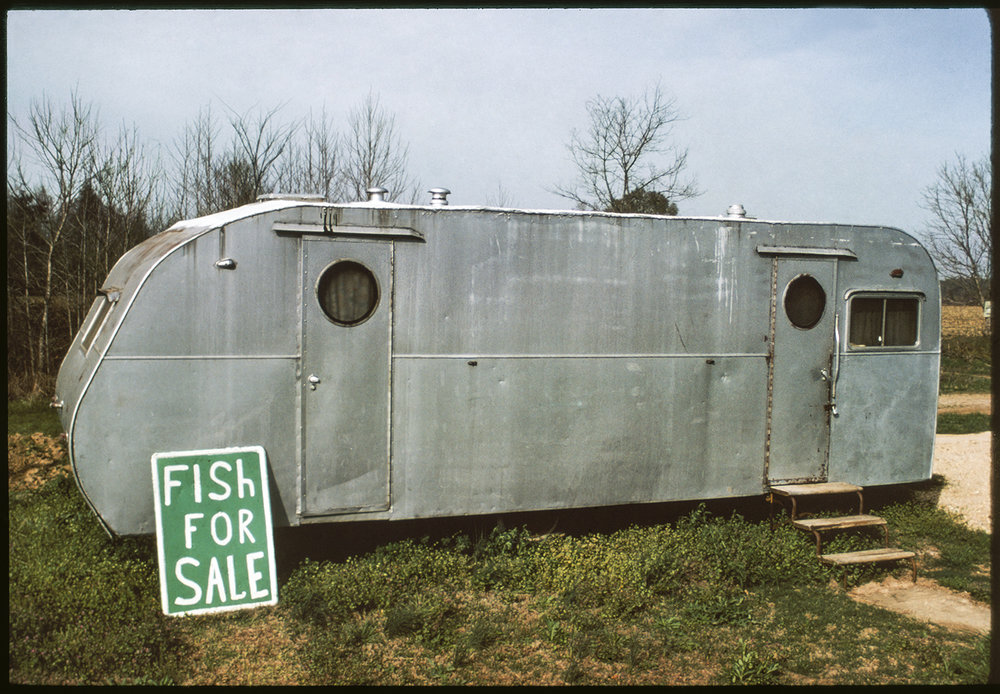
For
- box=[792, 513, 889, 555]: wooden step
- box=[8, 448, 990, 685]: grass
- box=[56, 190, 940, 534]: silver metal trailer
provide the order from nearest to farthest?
box=[8, 448, 990, 685]: grass → box=[56, 190, 940, 534]: silver metal trailer → box=[792, 513, 889, 555]: wooden step

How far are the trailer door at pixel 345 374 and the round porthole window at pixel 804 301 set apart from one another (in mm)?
3846

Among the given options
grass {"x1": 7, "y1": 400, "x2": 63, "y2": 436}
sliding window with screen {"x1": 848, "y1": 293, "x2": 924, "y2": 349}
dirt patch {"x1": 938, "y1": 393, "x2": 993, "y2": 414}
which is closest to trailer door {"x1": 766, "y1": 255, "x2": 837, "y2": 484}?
sliding window with screen {"x1": 848, "y1": 293, "x2": 924, "y2": 349}

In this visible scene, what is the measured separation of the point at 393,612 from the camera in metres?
5.21

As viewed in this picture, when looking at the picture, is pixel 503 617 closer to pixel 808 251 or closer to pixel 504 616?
pixel 504 616

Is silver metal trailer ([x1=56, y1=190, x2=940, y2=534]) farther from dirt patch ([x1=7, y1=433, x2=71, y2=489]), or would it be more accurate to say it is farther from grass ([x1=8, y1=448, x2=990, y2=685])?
dirt patch ([x1=7, y1=433, x2=71, y2=489])

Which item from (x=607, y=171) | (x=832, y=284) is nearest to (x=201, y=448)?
(x=832, y=284)

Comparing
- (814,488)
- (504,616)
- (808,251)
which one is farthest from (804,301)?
(504,616)

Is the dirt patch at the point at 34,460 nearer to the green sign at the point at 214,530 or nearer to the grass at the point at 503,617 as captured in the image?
the grass at the point at 503,617

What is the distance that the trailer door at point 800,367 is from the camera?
6.94 m

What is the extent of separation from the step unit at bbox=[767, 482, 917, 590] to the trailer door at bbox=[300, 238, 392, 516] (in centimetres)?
379

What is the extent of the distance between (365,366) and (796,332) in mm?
4106

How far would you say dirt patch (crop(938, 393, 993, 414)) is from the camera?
15.6 metres

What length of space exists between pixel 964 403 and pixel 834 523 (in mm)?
12666

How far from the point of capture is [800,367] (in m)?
7.01
